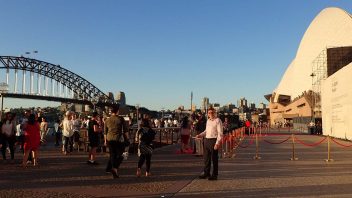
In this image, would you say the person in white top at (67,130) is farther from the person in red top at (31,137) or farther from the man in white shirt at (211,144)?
the man in white shirt at (211,144)

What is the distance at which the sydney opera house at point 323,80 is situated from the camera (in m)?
31.6

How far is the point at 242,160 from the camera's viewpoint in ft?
51.6

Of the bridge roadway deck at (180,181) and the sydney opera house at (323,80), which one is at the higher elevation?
the sydney opera house at (323,80)

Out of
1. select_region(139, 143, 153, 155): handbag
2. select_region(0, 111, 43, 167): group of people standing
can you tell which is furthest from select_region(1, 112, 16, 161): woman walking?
select_region(139, 143, 153, 155): handbag

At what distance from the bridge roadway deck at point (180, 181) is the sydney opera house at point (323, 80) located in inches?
712

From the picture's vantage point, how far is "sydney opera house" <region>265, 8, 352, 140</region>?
31.6 meters

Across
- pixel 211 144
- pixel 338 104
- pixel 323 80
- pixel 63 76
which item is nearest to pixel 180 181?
pixel 211 144

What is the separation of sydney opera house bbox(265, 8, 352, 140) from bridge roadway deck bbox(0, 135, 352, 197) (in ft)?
59.3

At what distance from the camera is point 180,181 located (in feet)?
33.8

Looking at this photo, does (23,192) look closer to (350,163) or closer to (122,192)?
(122,192)

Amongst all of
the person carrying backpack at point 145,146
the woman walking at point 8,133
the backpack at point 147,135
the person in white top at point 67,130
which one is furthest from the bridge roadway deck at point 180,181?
the person in white top at point 67,130

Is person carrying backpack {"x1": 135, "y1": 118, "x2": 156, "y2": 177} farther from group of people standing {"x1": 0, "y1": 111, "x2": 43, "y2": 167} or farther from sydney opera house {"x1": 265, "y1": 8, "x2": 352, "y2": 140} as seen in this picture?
sydney opera house {"x1": 265, "y1": 8, "x2": 352, "y2": 140}

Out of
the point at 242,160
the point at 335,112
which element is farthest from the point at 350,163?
the point at 335,112

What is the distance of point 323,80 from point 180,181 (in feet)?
117
